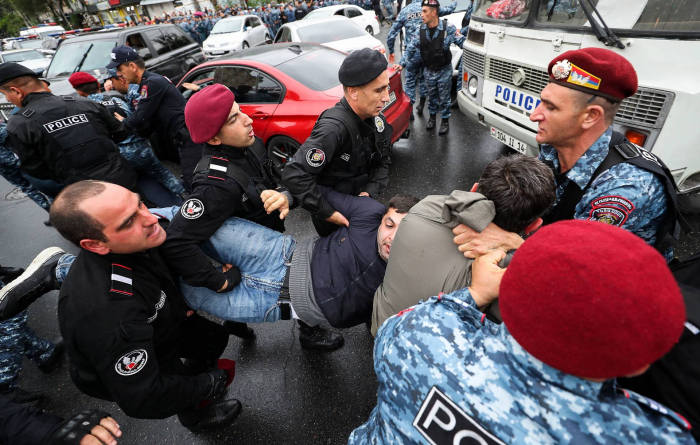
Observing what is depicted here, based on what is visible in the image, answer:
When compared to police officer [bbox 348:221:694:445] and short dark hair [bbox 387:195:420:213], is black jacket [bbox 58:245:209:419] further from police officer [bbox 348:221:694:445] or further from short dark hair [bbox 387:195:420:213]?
short dark hair [bbox 387:195:420:213]

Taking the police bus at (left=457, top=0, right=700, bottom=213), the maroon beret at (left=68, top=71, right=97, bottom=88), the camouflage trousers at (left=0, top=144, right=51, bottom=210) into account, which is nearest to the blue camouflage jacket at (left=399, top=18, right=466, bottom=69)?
the police bus at (left=457, top=0, right=700, bottom=213)

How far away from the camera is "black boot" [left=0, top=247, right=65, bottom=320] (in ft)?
6.98

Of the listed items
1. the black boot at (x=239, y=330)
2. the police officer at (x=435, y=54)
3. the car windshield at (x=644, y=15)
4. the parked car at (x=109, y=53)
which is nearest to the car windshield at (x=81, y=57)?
the parked car at (x=109, y=53)

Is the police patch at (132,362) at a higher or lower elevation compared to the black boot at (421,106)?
higher

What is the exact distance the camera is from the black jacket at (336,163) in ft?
6.59

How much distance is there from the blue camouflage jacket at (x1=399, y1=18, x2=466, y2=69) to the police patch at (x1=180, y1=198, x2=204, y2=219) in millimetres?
4421

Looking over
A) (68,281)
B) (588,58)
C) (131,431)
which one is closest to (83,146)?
(68,281)

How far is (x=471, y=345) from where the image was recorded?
0.80 m

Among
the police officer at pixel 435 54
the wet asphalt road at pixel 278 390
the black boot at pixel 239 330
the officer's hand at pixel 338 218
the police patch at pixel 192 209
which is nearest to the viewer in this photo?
the police patch at pixel 192 209

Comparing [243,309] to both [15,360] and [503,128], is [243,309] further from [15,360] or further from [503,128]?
[503,128]

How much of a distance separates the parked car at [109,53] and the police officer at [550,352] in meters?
7.54

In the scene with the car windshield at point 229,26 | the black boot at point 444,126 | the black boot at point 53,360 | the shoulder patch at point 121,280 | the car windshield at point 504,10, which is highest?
the car windshield at point 504,10

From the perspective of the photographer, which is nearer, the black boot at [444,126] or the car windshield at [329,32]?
the black boot at [444,126]

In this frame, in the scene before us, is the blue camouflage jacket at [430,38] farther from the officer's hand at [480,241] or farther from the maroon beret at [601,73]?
the officer's hand at [480,241]
